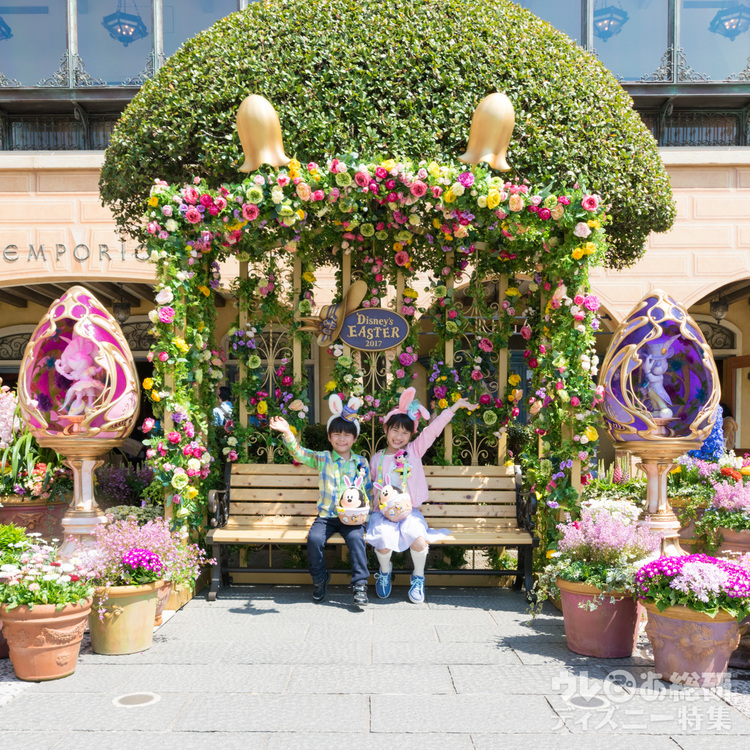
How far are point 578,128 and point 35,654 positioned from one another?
533 centimetres

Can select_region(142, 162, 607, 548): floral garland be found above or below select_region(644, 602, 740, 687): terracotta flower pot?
above

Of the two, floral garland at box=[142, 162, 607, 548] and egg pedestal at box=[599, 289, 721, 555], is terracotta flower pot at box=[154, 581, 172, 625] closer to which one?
floral garland at box=[142, 162, 607, 548]

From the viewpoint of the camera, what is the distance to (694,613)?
3.48 meters

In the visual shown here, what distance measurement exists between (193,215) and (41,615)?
9.61 feet

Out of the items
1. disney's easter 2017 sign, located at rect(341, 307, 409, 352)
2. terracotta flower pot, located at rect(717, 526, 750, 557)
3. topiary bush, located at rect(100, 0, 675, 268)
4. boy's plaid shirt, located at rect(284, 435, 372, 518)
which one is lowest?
terracotta flower pot, located at rect(717, 526, 750, 557)

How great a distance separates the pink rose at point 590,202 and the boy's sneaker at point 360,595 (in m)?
3.18

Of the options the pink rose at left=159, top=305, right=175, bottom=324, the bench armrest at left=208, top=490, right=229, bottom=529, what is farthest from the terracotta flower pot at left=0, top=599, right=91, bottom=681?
the pink rose at left=159, top=305, right=175, bottom=324

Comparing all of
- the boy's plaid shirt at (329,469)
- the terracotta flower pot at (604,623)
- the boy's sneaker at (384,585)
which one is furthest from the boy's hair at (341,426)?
the terracotta flower pot at (604,623)

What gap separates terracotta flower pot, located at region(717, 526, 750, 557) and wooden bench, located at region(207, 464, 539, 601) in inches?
52.4

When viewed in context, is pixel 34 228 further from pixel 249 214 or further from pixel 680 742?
pixel 680 742

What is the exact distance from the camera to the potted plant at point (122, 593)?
13.2 feet

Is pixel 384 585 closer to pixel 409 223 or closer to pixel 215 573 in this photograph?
pixel 215 573

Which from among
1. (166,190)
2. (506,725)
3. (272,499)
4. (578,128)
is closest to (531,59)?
(578,128)

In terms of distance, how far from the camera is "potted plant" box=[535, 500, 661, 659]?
13.0ft
